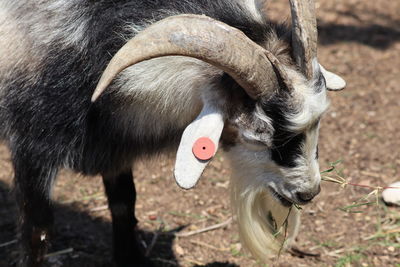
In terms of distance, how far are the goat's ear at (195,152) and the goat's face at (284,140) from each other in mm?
222

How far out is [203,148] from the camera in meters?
2.93

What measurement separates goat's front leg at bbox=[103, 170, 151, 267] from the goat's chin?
2.44ft

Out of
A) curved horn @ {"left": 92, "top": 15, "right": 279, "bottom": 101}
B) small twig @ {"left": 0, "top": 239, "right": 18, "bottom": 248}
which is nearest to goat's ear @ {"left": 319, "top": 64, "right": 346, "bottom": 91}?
curved horn @ {"left": 92, "top": 15, "right": 279, "bottom": 101}

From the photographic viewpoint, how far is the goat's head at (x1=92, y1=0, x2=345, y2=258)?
2807 mm

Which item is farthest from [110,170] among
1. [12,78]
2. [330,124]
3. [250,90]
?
[330,124]

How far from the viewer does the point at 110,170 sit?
11.8 ft

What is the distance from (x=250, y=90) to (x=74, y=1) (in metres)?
0.99

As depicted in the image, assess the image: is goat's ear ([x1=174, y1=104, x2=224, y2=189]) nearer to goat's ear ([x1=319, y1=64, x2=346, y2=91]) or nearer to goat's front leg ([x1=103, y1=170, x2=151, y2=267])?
goat's ear ([x1=319, y1=64, x2=346, y2=91])

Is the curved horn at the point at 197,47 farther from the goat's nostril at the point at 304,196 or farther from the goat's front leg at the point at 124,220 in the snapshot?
the goat's front leg at the point at 124,220

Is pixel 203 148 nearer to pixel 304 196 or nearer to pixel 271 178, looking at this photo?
pixel 271 178

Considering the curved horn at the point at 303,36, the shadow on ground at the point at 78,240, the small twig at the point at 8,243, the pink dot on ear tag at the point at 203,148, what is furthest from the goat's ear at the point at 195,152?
the small twig at the point at 8,243

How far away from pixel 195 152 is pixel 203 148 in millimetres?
38

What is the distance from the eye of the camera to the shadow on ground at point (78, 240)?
4324 millimetres

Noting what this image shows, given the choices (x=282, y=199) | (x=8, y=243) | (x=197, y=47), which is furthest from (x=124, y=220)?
(x=197, y=47)
